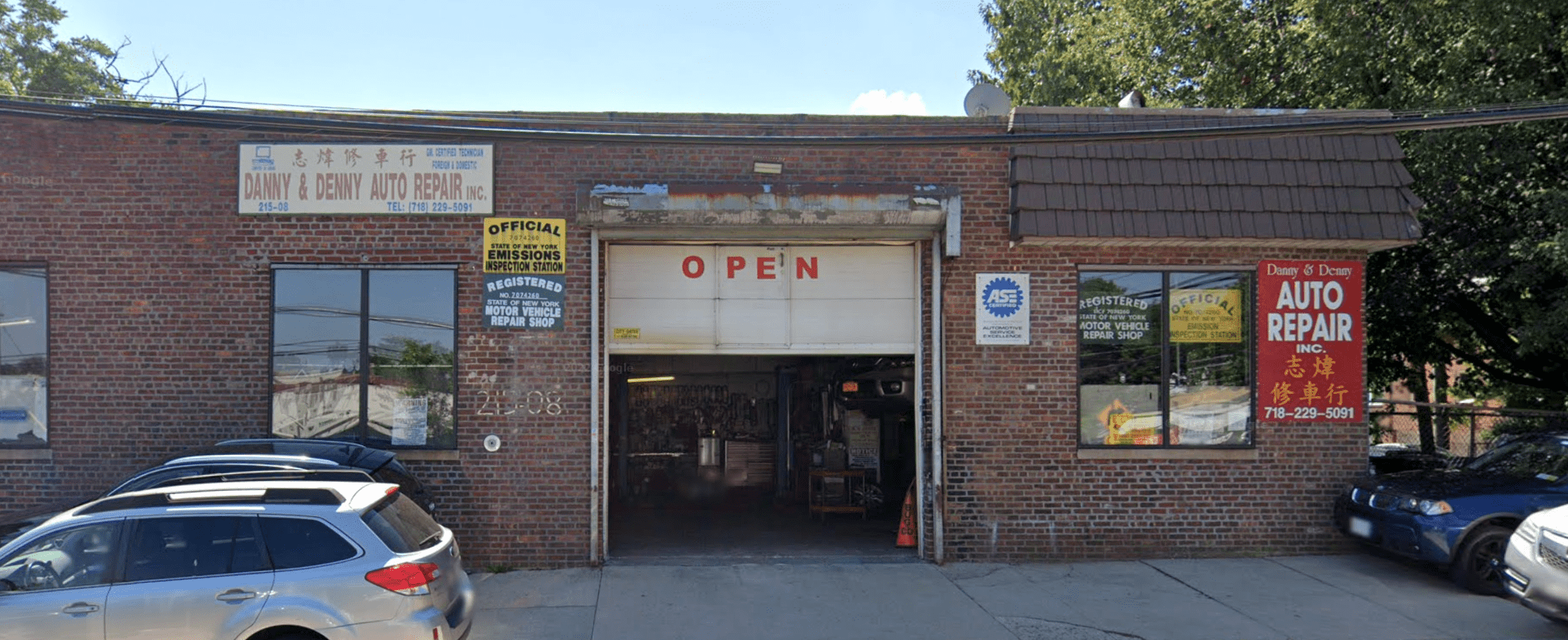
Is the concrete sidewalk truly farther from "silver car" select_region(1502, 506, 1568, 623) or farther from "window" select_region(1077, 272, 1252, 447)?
"window" select_region(1077, 272, 1252, 447)

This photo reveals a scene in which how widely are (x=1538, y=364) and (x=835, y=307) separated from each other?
12771 millimetres

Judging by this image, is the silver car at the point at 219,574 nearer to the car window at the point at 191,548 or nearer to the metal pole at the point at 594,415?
the car window at the point at 191,548

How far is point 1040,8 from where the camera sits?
25.9 metres

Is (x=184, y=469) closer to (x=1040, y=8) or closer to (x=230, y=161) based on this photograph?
(x=230, y=161)

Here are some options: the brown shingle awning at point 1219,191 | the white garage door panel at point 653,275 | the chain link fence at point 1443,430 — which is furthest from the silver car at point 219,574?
the chain link fence at point 1443,430

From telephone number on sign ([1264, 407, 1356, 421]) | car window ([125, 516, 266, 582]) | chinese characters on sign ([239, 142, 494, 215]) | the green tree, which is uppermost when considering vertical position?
the green tree

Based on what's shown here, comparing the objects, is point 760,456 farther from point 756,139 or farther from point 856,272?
point 756,139

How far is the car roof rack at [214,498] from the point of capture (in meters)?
6.42

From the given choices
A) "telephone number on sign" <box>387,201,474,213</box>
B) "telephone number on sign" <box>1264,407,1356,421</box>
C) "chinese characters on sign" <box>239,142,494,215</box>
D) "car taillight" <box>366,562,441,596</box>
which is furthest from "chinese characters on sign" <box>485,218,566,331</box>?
"telephone number on sign" <box>1264,407,1356,421</box>

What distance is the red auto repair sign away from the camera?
36.9 feet

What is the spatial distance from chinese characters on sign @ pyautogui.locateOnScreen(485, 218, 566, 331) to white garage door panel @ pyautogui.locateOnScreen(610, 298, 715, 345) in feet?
2.59

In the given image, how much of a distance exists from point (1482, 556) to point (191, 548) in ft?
35.6

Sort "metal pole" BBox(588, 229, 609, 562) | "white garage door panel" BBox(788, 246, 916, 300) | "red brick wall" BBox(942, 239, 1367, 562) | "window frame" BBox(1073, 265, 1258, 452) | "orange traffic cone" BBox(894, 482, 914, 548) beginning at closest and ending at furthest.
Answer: "metal pole" BBox(588, 229, 609, 562) → "red brick wall" BBox(942, 239, 1367, 562) → "window frame" BBox(1073, 265, 1258, 452) → "white garage door panel" BBox(788, 246, 916, 300) → "orange traffic cone" BBox(894, 482, 914, 548)

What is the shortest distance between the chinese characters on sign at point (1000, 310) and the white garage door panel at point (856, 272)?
0.82 metres
